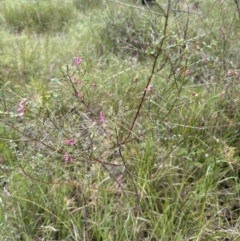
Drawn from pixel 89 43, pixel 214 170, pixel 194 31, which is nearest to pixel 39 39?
pixel 89 43

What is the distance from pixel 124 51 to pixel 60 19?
3.57 feet

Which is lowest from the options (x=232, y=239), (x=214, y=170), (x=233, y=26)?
(x=232, y=239)

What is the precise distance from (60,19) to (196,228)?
266 cm

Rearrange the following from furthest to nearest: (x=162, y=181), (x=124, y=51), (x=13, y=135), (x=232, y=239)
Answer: (x=124, y=51) → (x=13, y=135) → (x=162, y=181) → (x=232, y=239)

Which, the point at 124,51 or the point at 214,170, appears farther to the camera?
the point at 124,51

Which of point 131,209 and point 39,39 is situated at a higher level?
point 39,39

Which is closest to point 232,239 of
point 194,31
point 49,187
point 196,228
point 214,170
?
point 196,228

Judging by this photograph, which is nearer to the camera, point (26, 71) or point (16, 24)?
point (26, 71)

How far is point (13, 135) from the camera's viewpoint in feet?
5.42

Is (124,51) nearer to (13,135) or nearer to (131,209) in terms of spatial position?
(13,135)

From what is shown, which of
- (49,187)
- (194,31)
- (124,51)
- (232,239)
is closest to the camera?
(232,239)

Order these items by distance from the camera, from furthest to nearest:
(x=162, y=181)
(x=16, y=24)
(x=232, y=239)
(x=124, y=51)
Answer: (x=16, y=24)
(x=124, y=51)
(x=162, y=181)
(x=232, y=239)

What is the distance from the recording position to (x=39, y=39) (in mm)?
2900

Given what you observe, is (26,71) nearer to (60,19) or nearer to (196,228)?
(60,19)
